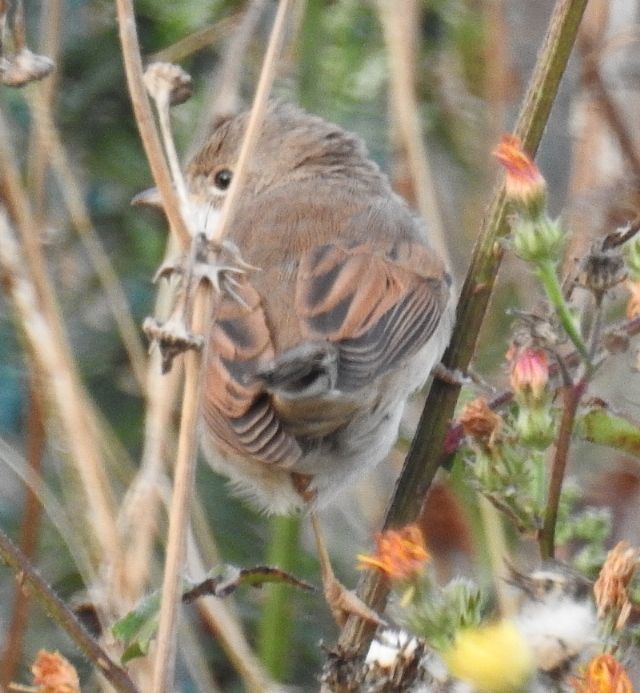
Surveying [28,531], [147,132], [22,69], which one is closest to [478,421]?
[147,132]

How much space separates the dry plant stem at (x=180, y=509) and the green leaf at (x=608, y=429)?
0.54 m

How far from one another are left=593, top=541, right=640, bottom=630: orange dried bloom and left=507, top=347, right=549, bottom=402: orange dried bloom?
248 mm

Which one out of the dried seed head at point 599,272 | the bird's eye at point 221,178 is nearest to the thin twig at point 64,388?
the bird's eye at point 221,178

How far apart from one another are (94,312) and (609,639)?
2.97 m

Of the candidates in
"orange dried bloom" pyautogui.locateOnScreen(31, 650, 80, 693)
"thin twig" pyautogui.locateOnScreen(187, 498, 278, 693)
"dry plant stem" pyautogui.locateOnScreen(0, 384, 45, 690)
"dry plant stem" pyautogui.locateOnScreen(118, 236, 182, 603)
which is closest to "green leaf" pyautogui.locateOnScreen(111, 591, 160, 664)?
"orange dried bloom" pyautogui.locateOnScreen(31, 650, 80, 693)

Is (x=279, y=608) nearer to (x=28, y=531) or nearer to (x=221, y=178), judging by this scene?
(x=28, y=531)

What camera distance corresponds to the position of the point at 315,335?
2.74 metres

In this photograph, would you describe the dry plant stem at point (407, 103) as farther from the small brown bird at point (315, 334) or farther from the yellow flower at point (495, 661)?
the yellow flower at point (495, 661)

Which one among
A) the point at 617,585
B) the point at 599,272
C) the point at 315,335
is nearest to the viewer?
the point at 617,585

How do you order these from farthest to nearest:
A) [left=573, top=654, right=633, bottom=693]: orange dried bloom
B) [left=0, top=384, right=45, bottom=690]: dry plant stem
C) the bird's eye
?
the bird's eye → [left=0, top=384, right=45, bottom=690]: dry plant stem → [left=573, top=654, right=633, bottom=693]: orange dried bloom

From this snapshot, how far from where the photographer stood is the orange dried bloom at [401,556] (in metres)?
1.50

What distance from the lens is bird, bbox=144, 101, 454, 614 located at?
2.63 m

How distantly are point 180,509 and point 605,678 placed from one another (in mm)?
522

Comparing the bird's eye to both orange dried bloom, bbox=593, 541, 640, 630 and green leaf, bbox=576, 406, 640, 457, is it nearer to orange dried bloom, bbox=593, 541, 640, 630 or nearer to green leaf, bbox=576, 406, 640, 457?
green leaf, bbox=576, 406, 640, 457
